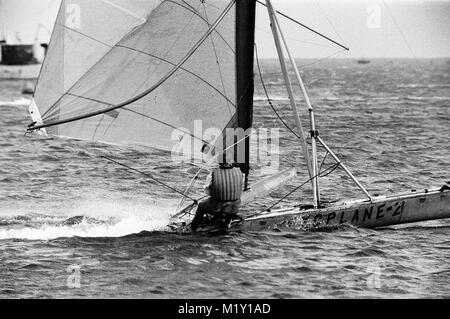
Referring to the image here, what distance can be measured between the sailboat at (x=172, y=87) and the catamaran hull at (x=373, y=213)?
3 cm

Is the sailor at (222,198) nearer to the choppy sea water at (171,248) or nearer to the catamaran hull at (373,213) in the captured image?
the choppy sea water at (171,248)

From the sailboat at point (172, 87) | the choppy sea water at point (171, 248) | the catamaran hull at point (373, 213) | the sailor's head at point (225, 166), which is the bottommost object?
the choppy sea water at point (171, 248)

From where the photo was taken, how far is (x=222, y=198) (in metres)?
19.6

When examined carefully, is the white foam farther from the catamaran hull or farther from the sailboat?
the catamaran hull

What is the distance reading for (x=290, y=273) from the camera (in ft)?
59.8

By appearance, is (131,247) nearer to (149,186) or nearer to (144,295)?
(144,295)

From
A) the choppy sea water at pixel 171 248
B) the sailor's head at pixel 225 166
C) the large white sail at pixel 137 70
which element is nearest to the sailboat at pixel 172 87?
the large white sail at pixel 137 70

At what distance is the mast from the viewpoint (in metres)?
20.7

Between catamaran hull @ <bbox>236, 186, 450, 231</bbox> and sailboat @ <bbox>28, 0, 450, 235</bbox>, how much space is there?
3 cm

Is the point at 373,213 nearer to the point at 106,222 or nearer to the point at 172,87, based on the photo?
the point at 172,87

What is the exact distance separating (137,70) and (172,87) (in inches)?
45.8

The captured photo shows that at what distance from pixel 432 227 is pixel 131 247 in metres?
8.98

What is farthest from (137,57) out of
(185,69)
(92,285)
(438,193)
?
(438,193)

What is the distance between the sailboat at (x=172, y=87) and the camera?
1930 cm
